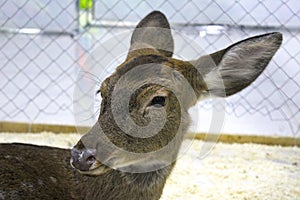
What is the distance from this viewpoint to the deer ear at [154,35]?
3260 mm

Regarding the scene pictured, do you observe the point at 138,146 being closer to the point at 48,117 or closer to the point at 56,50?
the point at 48,117

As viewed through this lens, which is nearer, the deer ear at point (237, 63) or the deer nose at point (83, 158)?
the deer nose at point (83, 158)

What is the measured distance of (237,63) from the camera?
2891 millimetres

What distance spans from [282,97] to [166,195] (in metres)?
2.20

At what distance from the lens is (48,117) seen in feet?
17.9

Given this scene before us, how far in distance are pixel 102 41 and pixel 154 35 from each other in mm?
3033

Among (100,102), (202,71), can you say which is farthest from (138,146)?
(202,71)

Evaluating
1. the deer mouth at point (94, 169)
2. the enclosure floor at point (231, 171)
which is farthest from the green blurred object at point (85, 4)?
the deer mouth at point (94, 169)

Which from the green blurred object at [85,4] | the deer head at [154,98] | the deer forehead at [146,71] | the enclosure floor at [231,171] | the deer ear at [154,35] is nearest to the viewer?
the deer head at [154,98]

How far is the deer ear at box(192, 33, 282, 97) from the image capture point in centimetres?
282

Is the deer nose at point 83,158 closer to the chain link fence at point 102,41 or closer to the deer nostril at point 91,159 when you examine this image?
the deer nostril at point 91,159

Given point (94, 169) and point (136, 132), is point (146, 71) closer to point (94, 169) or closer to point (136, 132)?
point (136, 132)

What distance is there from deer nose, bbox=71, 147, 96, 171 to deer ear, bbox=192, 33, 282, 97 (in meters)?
0.72

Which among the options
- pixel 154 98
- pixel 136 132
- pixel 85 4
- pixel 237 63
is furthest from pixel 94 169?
pixel 85 4
